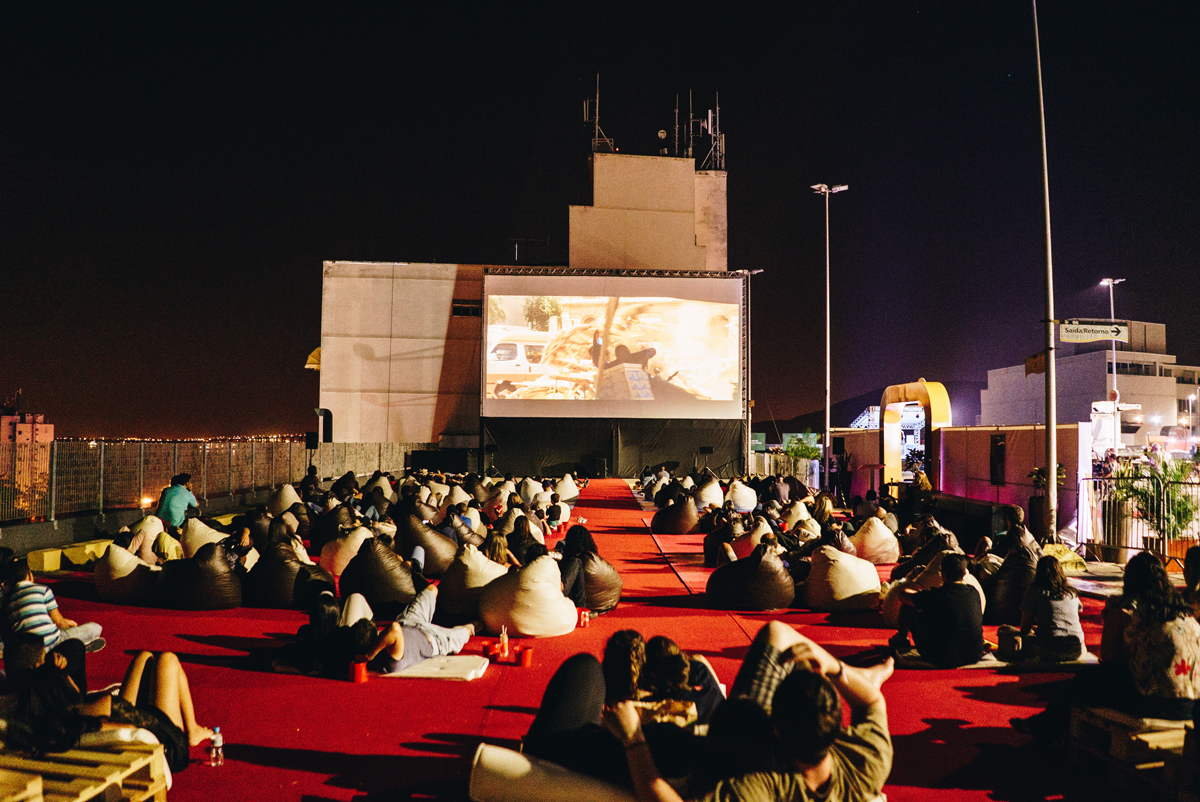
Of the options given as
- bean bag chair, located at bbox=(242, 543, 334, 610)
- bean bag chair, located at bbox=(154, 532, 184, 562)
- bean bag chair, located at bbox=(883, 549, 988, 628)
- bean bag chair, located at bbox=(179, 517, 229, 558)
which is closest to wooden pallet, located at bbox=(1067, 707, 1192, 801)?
bean bag chair, located at bbox=(883, 549, 988, 628)

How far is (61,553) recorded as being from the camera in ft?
40.4

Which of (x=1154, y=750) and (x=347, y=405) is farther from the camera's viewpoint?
(x=347, y=405)

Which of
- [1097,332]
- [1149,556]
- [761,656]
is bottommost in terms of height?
[761,656]

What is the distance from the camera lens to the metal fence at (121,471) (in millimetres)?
13383

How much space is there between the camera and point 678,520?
17.0 meters

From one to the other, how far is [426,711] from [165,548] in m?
7.15

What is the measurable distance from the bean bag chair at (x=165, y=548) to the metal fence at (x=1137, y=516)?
44.9 ft

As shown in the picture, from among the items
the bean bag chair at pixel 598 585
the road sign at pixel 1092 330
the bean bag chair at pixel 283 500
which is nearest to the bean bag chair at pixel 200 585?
the bean bag chair at pixel 598 585

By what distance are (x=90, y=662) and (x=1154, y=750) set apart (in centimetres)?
773

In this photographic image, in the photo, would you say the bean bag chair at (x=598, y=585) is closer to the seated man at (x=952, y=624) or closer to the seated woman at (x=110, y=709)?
the seated man at (x=952, y=624)

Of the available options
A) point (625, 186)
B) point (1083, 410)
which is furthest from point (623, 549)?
point (1083, 410)

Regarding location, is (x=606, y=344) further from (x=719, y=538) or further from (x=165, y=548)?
(x=165, y=548)

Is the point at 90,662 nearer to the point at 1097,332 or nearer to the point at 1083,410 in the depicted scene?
the point at 1097,332

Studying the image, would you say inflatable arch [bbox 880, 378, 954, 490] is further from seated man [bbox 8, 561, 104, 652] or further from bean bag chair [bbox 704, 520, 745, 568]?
seated man [bbox 8, 561, 104, 652]
